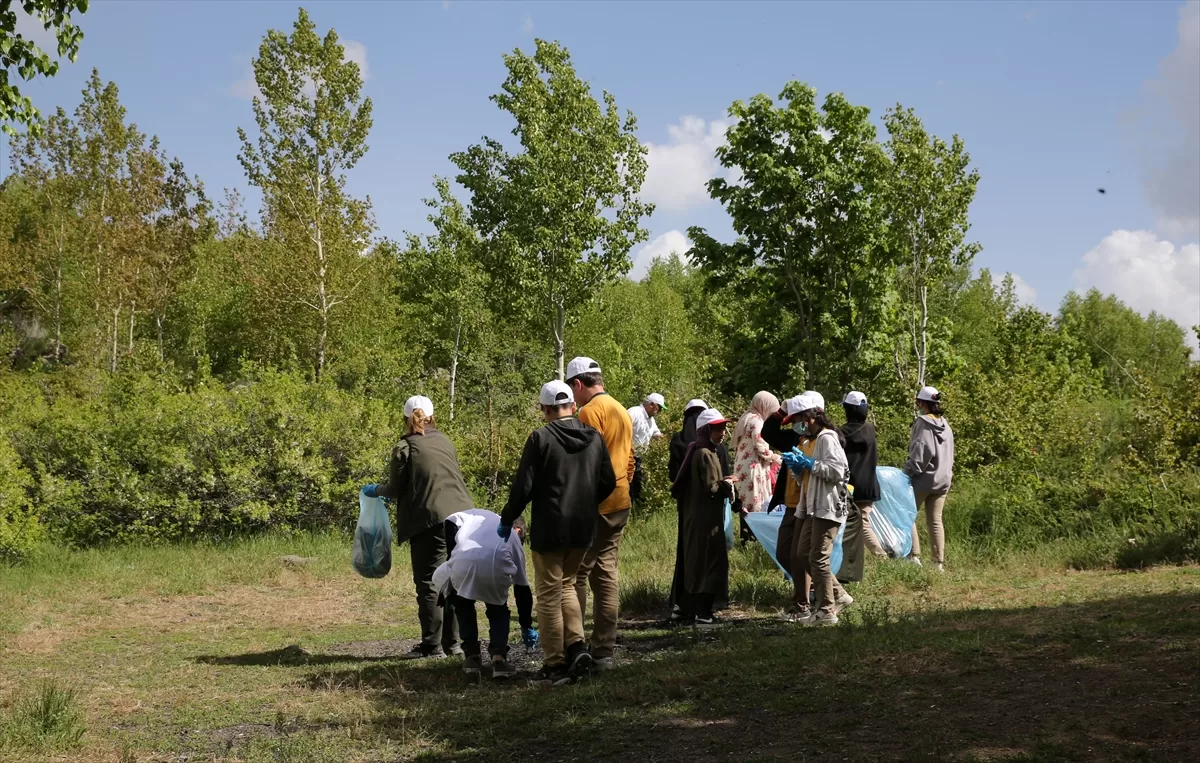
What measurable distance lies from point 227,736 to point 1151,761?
478 centimetres

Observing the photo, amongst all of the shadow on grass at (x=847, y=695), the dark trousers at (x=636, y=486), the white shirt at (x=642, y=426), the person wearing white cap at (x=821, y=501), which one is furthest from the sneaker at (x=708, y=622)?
the white shirt at (x=642, y=426)

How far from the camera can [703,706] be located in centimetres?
639

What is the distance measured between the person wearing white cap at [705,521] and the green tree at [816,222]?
1851 centimetres

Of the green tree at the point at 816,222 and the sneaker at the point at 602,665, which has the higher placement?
the green tree at the point at 816,222

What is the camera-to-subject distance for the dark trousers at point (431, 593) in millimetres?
8484

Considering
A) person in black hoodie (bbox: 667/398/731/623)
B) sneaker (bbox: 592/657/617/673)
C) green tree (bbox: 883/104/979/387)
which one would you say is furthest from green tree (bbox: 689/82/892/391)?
sneaker (bbox: 592/657/617/673)

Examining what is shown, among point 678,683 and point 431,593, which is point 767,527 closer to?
point 431,593

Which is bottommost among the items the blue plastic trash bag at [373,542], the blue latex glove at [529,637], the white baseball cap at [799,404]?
the blue latex glove at [529,637]

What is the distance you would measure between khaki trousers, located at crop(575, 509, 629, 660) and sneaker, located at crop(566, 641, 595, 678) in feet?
0.62

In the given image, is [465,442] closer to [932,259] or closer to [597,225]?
[597,225]

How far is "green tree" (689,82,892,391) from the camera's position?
27.2m

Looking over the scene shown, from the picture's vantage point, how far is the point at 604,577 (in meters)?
7.61

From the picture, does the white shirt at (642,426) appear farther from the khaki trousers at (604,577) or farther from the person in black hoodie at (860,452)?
the khaki trousers at (604,577)

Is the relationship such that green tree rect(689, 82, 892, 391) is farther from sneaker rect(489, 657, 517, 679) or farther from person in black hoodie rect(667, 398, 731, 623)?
sneaker rect(489, 657, 517, 679)
